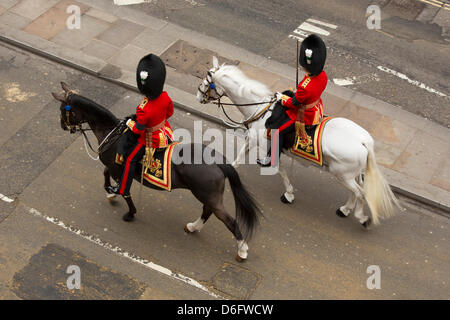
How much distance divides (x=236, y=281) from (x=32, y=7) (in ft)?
32.9

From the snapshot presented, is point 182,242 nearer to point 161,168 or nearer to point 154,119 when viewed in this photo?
point 161,168

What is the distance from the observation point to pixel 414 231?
10.9 meters

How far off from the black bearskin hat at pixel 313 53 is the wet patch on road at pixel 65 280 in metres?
4.71

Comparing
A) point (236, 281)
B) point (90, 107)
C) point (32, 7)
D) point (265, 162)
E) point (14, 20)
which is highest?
point (90, 107)

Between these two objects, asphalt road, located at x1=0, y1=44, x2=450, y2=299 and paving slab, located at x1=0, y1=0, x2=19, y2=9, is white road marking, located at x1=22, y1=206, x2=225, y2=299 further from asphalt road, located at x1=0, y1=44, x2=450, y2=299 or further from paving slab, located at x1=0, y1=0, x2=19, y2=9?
paving slab, located at x1=0, y1=0, x2=19, y2=9

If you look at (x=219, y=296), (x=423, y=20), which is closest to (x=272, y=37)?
(x=423, y=20)

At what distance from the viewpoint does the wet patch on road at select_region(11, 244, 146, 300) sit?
9.52m

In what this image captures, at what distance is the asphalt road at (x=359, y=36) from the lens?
45.9 ft

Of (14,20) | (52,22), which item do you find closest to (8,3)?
(14,20)

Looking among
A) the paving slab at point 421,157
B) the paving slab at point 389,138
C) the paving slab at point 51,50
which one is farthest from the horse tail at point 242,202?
the paving slab at point 51,50

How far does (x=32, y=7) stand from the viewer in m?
15.5

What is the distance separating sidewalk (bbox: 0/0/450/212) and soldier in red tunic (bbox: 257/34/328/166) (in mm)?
2755

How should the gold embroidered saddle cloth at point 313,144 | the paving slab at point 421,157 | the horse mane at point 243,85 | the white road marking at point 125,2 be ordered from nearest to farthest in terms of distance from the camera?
the gold embroidered saddle cloth at point 313,144 < the horse mane at point 243,85 < the paving slab at point 421,157 < the white road marking at point 125,2

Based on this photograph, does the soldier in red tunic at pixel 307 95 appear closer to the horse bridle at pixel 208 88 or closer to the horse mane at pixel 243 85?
the horse mane at pixel 243 85
